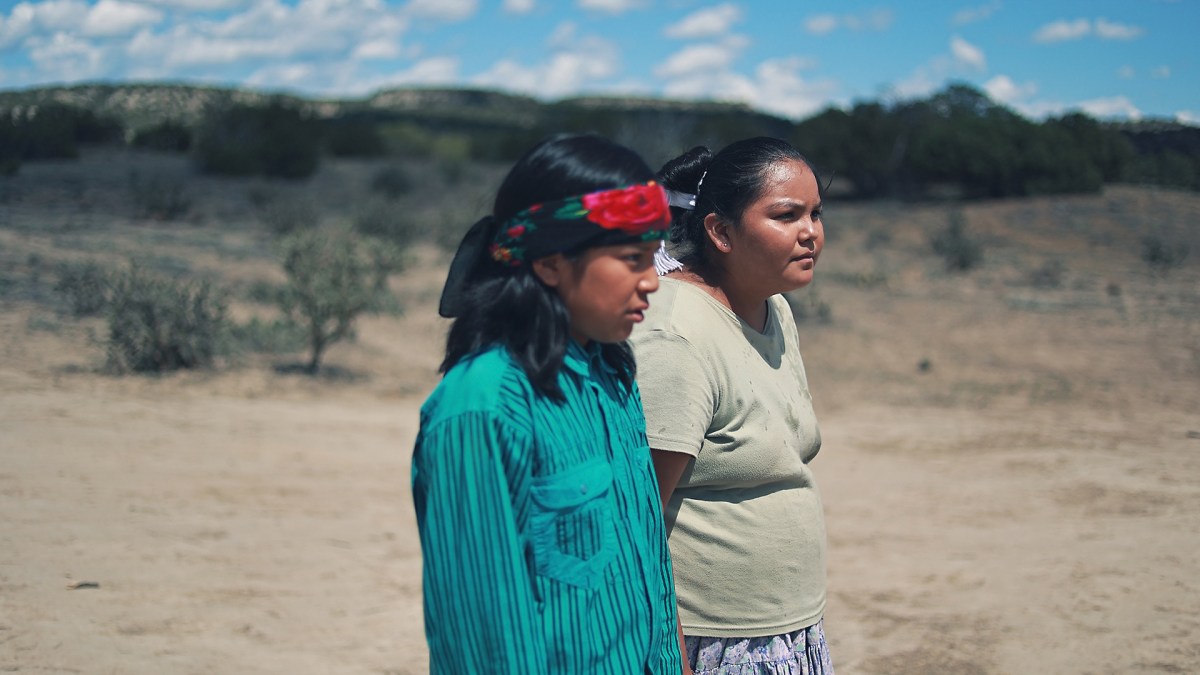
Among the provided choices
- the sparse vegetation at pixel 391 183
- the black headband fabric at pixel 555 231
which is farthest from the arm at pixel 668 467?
the sparse vegetation at pixel 391 183

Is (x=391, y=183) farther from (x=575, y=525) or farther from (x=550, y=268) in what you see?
(x=575, y=525)

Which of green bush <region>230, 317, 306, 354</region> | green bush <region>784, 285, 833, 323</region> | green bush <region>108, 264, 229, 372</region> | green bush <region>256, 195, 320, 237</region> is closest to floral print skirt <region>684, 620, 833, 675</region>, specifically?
green bush <region>108, 264, 229, 372</region>

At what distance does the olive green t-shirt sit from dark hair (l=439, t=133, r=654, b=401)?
0.51 meters

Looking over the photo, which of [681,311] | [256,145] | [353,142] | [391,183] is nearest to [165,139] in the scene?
[256,145]

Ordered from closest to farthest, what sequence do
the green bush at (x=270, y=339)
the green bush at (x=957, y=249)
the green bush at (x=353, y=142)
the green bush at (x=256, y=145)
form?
the green bush at (x=270, y=339) → the green bush at (x=957, y=249) → the green bush at (x=256, y=145) → the green bush at (x=353, y=142)

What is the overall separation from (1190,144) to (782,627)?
40.2 feet

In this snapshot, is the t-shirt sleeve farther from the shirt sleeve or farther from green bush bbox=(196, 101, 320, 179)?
green bush bbox=(196, 101, 320, 179)

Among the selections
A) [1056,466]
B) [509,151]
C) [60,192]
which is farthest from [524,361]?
[509,151]

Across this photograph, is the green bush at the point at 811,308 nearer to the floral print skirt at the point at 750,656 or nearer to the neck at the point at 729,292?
the neck at the point at 729,292

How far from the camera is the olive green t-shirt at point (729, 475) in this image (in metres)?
2.00

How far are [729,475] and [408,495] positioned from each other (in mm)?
5037

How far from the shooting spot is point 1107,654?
4168 mm

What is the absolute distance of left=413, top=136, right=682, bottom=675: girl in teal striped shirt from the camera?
4.53 feet

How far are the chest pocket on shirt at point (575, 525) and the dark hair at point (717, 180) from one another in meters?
0.90
